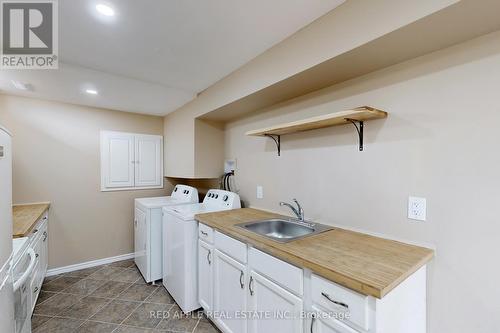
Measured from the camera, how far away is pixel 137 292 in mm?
2520

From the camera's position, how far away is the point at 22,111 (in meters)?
2.68

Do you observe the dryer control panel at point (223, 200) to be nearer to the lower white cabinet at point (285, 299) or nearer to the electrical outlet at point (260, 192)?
the electrical outlet at point (260, 192)

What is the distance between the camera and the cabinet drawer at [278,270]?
1.21 metres

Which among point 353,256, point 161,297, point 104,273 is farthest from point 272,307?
point 104,273

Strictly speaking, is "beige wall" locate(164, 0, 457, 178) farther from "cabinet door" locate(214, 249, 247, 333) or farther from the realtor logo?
"cabinet door" locate(214, 249, 247, 333)

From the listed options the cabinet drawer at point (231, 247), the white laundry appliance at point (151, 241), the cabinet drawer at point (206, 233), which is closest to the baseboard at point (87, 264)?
the white laundry appliance at point (151, 241)

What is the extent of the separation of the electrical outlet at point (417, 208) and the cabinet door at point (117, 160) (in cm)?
344

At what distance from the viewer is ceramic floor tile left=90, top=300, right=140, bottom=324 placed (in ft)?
6.82

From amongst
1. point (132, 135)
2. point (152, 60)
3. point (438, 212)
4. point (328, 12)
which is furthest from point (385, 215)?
point (132, 135)

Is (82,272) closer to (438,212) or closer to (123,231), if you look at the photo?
(123,231)

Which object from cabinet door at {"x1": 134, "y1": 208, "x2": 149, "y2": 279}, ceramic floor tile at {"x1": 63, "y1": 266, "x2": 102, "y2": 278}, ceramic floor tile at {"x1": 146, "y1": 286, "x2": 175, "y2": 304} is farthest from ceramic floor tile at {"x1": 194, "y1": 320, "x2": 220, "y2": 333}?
ceramic floor tile at {"x1": 63, "y1": 266, "x2": 102, "y2": 278}

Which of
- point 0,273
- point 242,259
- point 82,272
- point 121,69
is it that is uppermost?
point 121,69

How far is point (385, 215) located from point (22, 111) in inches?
153

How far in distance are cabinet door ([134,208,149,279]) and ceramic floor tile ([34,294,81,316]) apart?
0.66 metres
